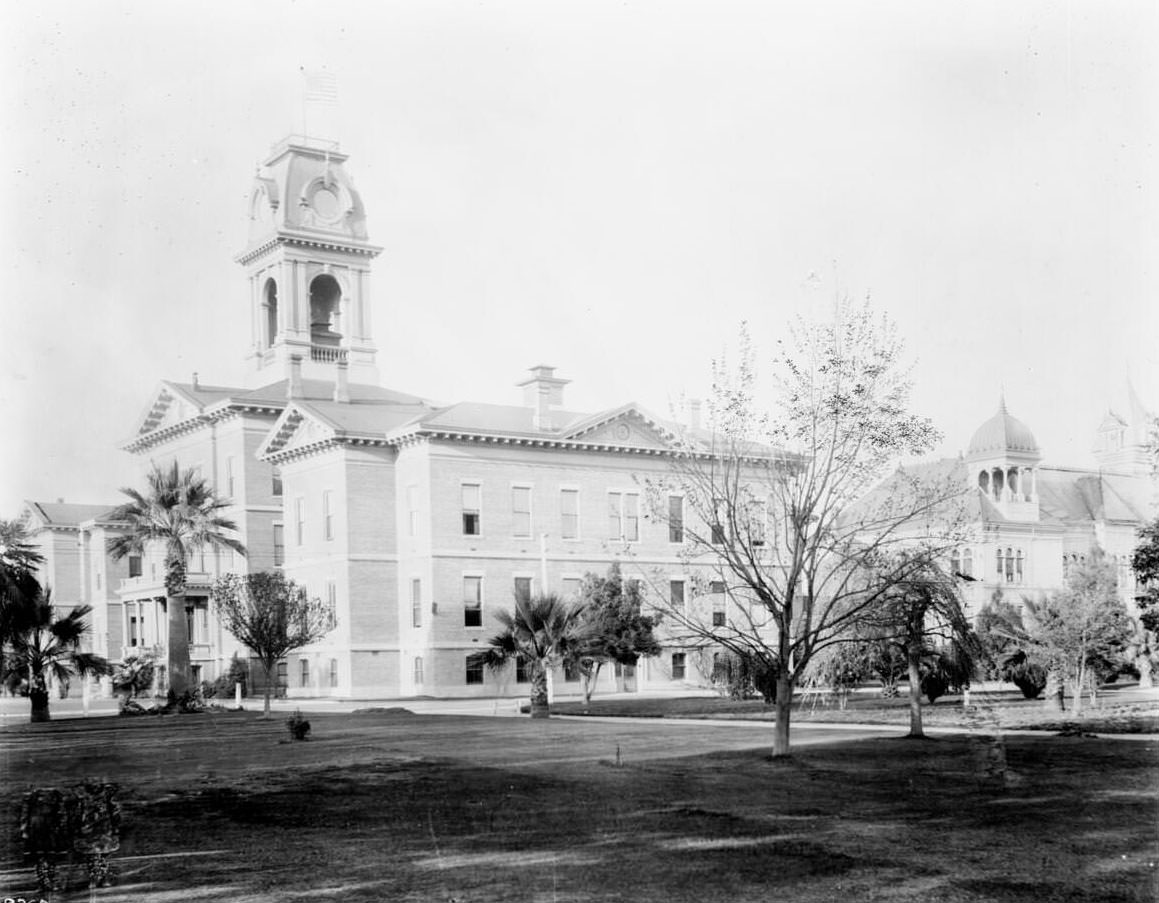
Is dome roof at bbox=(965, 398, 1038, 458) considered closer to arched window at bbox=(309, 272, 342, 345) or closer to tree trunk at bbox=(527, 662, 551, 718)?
tree trunk at bbox=(527, 662, 551, 718)

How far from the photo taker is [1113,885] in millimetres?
10055

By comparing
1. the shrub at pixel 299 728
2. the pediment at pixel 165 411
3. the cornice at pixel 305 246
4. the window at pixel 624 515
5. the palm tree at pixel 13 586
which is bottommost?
the shrub at pixel 299 728

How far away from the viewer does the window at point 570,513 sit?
51.5m

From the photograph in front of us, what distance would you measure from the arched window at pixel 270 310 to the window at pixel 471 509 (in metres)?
20.9

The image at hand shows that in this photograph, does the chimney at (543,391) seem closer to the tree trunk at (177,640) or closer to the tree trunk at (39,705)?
the tree trunk at (177,640)

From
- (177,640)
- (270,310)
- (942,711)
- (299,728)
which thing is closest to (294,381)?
(270,310)

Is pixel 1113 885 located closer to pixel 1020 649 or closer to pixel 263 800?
pixel 263 800

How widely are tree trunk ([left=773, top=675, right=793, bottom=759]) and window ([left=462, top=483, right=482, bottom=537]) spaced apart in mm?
31349

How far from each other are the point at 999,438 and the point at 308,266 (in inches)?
1345

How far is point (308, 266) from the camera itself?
64.3 meters

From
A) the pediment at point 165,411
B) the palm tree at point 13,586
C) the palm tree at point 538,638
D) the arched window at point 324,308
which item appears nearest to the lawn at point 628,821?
the palm tree at point 13,586

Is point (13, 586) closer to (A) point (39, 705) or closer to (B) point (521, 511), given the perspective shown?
(A) point (39, 705)

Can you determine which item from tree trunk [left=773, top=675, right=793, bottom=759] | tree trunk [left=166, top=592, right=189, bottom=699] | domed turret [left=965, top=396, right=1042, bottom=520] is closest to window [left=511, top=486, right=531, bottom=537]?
tree trunk [left=166, top=592, right=189, bottom=699]

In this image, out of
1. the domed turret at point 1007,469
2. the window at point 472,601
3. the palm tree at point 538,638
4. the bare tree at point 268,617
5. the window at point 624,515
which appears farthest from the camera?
the window at point 624,515
